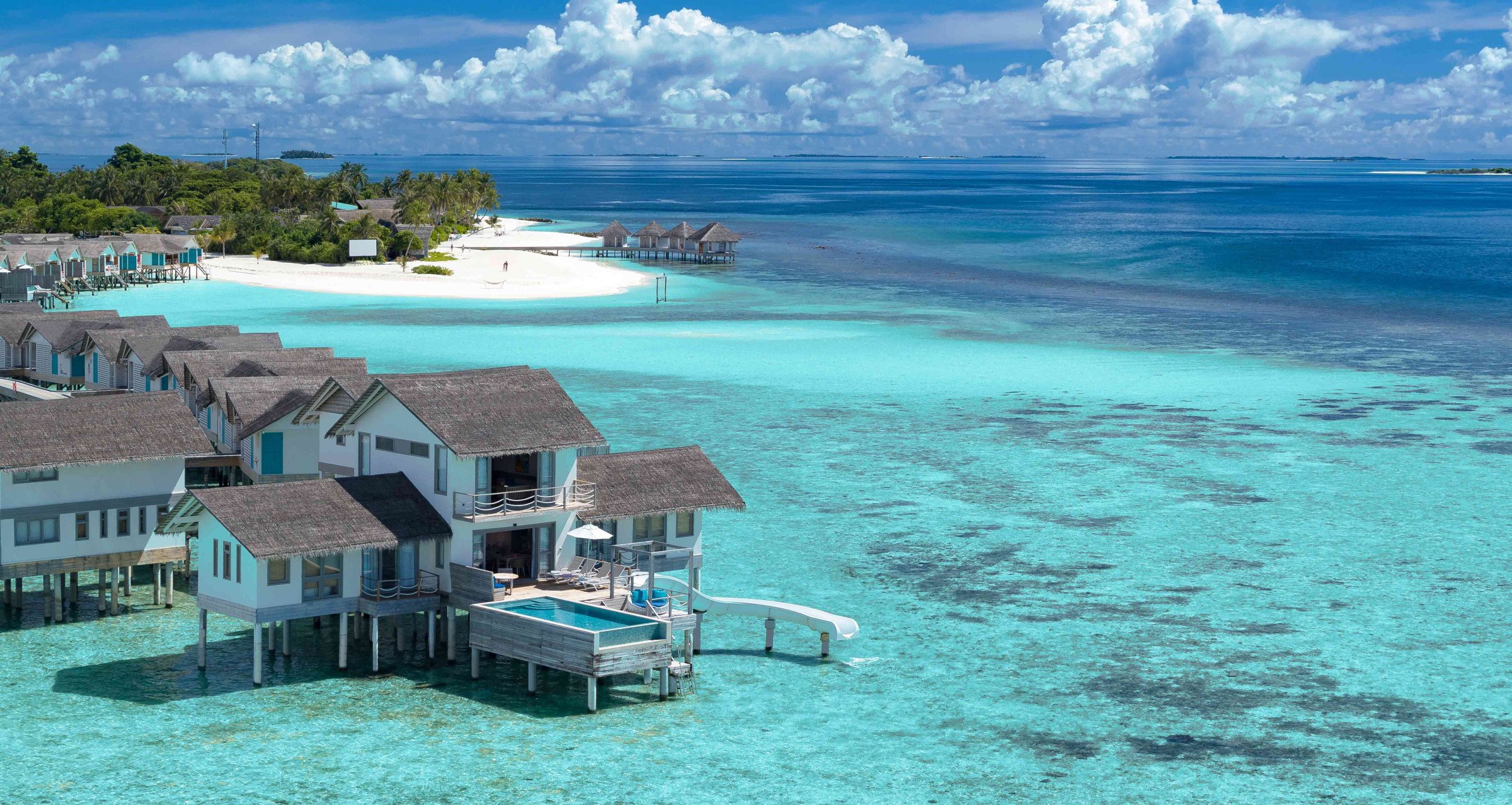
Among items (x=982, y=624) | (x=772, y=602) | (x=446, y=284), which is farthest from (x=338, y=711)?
(x=446, y=284)

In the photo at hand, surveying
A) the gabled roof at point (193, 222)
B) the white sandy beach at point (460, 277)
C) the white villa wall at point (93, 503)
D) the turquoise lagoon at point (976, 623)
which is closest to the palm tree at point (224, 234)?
the white sandy beach at point (460, 277)

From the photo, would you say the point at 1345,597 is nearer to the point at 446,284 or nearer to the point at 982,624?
the point at 982,624

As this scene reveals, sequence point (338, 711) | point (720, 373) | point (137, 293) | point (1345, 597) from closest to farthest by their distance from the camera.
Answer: point (338, 711), point (1345, 597), point (720, 373), point (137, 293)

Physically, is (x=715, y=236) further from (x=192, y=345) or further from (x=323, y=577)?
(x=323, y=577)

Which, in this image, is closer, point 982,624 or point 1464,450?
point 982,624

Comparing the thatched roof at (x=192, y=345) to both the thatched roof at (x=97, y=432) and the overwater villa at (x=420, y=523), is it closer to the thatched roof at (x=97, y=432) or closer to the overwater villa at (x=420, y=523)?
the thatched roof at (x=97, y=432)

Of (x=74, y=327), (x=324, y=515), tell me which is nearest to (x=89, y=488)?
(x=324, y=515)

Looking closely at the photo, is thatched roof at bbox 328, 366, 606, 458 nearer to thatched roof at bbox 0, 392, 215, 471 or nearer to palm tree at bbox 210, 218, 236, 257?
thatched roof at bbox 0, 392, 215, 471
